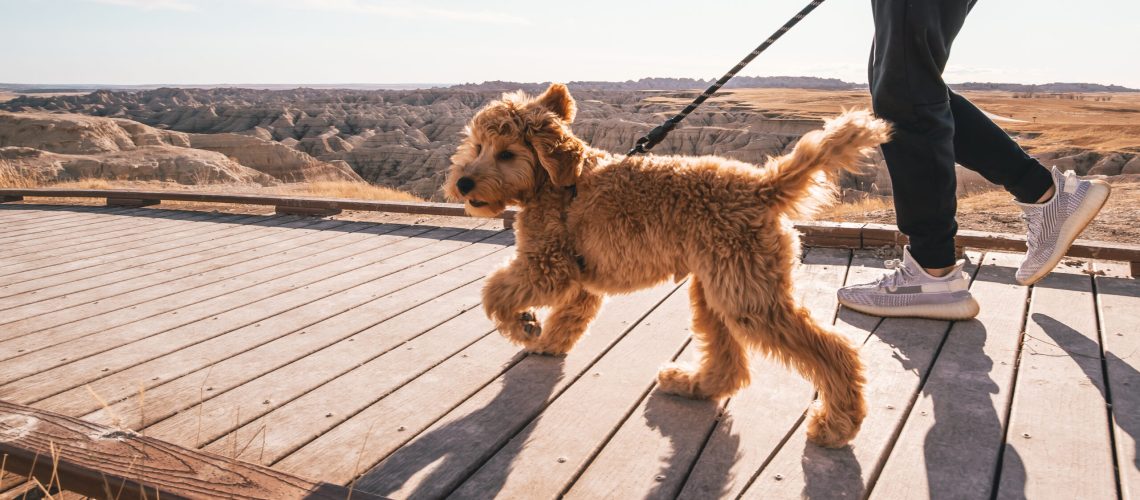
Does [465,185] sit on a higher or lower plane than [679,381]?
higher

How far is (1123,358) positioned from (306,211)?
6818 mm

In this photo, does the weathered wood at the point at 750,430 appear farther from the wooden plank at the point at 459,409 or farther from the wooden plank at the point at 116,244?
the wooden plank at the point at 116,244

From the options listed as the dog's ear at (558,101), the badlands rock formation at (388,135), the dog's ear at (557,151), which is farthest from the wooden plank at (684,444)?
the badlands rock formation at (388,135)

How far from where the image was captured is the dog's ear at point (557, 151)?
294 centimetres

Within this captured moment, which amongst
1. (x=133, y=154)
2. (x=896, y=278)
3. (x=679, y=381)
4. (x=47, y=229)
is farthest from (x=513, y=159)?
(x=133, y=154)

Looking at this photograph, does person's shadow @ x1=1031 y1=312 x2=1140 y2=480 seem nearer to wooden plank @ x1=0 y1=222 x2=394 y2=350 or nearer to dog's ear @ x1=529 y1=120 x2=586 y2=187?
dog's ear @ x1=529 y1=120 x2=586 y2=187

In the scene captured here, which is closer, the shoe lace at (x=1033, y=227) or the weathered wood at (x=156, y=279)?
the shoe lace at (x=1033, y=227)

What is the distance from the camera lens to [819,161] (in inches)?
96.9

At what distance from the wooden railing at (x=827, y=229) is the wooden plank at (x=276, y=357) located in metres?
1.92

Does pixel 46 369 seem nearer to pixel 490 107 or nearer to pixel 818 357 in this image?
pixel 490 107

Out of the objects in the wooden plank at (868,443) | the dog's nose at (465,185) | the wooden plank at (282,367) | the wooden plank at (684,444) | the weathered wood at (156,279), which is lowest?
the weathered wood at (156,279)

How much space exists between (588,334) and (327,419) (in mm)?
1396

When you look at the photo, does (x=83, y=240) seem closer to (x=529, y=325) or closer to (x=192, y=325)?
(x=192, y=325)

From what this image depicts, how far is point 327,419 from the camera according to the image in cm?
276
